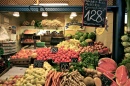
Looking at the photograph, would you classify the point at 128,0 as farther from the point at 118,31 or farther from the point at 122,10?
the point at 118,31

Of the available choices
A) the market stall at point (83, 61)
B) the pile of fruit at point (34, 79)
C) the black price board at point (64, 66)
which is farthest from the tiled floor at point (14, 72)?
the black price board at point (64, 66)

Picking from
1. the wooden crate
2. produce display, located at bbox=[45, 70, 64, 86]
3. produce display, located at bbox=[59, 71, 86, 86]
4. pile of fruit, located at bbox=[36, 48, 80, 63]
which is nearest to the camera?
produce display, located at bbox=[59, 71, 86, 86]

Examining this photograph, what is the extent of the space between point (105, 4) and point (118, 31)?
0.57m

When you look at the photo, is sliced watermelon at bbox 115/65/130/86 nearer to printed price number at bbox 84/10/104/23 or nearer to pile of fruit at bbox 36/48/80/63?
printed price number at bbox 84/10/104/23

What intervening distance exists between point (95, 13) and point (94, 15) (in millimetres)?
39

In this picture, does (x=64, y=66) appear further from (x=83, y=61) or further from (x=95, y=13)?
(x=95, y=13)

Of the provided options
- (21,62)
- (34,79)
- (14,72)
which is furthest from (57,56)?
(34,79)

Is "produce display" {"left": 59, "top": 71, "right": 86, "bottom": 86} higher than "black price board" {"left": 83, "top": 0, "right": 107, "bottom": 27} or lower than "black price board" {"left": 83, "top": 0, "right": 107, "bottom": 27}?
lower

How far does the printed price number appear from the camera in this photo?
3.42 meters

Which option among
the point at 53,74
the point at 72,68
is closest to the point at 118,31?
the point at 72,68

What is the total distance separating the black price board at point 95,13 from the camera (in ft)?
11.2

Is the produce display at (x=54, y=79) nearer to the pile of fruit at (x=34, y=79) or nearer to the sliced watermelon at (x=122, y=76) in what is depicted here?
the pile of fruit at (x=34, y=79)

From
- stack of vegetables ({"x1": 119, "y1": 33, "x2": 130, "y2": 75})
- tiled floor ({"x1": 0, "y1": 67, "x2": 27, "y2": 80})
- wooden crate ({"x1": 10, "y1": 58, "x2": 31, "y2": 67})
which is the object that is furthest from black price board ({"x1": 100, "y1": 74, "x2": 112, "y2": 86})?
wooden crate ({"x1": 10, "y1": 58, "x2": 31, "y2": 67})

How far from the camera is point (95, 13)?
135 inches
